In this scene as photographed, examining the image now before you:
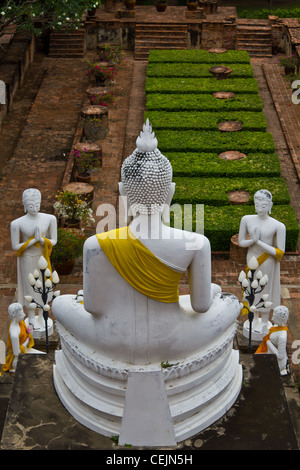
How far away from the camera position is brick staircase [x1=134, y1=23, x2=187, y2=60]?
84.1ft

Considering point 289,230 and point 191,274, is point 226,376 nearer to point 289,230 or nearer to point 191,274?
point 191,274

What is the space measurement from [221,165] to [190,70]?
591 cm

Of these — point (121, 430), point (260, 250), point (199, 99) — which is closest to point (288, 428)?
point (121, 430)

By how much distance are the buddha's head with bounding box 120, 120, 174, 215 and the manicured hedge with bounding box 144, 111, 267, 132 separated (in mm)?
11761

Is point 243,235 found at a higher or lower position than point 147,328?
lower

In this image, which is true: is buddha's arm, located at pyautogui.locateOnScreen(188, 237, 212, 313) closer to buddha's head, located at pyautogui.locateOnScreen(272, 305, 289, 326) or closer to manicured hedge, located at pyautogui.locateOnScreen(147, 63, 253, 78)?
buddha's head, located at pyautogui.locateOnScreen(272, 305, 289, 326)

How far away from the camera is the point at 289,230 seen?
1566 centimetres

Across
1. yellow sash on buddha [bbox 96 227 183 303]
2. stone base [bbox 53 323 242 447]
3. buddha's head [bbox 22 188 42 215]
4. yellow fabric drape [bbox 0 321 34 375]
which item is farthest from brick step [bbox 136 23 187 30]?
yellow sash on buddha [bbox 96 227 183 303]

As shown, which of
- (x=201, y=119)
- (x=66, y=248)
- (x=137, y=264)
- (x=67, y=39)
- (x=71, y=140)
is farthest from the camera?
(x=67, y=39)

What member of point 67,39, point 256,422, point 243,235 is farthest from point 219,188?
point 67,39

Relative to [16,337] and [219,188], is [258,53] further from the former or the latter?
[16,337]

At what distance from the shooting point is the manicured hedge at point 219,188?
1680cm

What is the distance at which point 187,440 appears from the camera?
8641 millimetres
